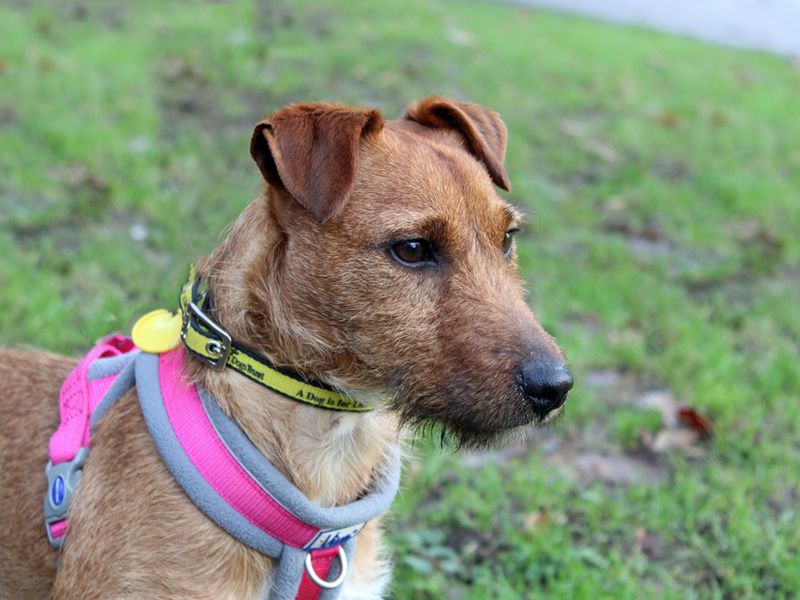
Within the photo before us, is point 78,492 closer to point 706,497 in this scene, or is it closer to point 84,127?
point 706,497

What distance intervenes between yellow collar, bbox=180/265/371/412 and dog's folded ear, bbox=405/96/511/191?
1057 mm

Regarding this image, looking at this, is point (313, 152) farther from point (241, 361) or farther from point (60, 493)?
point (60, 493)

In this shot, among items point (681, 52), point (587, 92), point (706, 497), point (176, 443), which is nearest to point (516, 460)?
point (706, 497)

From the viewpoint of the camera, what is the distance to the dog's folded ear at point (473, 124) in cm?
318

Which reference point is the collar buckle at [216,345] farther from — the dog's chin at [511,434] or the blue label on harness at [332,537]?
the dog's chin at [511,434]

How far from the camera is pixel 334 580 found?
271 centimetres


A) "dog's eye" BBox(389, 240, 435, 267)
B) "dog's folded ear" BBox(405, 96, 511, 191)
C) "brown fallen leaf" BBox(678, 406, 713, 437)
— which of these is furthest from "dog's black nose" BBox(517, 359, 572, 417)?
"brown fallen leaf" BBox(678, 406, 713, 437)

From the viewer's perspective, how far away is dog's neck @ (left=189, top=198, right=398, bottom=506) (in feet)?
8.47

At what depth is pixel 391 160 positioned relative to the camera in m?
2.77

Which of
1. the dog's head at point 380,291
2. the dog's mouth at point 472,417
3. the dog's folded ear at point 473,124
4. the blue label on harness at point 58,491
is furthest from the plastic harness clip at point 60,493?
the dog's folded ear at point 473,124

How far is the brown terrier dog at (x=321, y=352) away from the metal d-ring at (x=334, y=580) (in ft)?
0.40

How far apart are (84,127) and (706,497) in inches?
216

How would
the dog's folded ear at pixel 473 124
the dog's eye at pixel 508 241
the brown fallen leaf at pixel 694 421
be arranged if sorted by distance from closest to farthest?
1. the dog's eye at pixel 508 241
2. the dog's folded ear at pixel 473 124
3. the brown fallen leaf at pixel 694 421

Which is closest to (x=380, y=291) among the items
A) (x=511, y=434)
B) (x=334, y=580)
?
(x=511, y=434)
